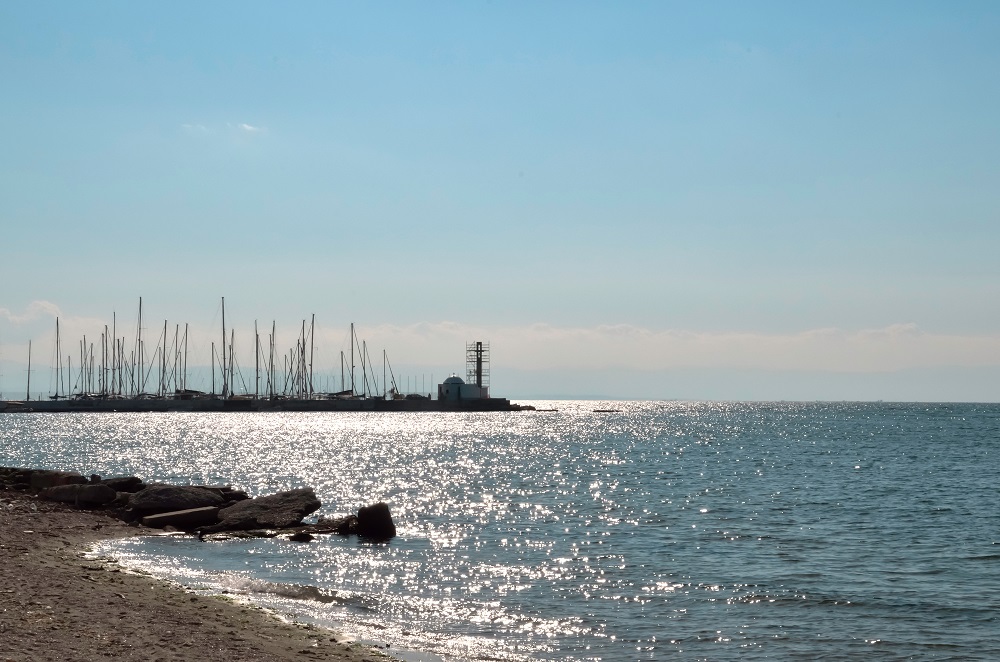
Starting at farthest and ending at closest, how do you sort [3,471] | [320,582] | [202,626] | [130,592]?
[3,471], [320,582], [130,592], [202,626]

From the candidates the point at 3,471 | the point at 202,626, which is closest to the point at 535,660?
the point at 202,626

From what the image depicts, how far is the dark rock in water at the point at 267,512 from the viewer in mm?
33844

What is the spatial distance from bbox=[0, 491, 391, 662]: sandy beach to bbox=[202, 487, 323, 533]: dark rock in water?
30.9 ft

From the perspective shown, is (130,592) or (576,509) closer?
(130,592)

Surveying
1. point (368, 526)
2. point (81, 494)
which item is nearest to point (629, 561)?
point (368, 526)

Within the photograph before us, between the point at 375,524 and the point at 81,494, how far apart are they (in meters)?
12.3

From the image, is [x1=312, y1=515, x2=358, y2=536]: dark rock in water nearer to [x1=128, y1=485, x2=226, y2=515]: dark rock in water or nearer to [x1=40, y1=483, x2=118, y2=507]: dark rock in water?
[x1=128, y1=485, x2=226, y2=515]: dark rock in water

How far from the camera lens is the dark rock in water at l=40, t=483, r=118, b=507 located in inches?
1423

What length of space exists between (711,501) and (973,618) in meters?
24.4

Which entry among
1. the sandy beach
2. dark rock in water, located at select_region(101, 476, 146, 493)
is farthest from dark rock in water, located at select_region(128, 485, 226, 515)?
the sandy beach

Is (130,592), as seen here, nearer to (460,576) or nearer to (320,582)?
(320,582)

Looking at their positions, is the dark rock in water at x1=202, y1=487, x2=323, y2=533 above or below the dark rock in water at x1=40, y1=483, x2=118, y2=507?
below

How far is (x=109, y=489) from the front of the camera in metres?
36.9

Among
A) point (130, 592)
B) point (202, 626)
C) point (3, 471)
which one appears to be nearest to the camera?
point (202, 626)
